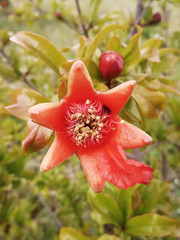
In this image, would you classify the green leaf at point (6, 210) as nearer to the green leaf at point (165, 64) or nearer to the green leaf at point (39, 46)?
the green leaf at point (39, 46)

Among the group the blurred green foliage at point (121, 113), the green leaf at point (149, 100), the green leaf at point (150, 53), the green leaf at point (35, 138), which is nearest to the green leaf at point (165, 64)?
the blurred green foliage at point (121, 113)

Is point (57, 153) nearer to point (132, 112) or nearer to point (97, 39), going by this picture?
point (132, 112)

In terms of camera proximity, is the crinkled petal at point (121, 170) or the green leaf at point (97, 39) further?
the green leaf at point (97, 39)

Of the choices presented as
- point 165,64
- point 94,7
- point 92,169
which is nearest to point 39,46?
point 92,169

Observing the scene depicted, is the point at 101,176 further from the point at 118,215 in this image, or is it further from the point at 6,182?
the point at 6,182

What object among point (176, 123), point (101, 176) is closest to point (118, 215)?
point (101, 176)

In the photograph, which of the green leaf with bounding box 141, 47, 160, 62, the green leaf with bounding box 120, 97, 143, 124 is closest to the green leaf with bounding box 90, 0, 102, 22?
the green leaf with bounding box 141, 47, 160, 62
